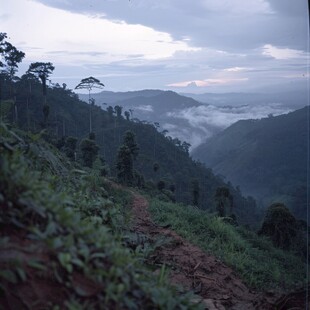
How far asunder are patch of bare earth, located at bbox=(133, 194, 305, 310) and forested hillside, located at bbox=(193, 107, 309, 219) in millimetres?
68502

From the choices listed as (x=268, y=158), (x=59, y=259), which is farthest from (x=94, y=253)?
(x=268, y=158)

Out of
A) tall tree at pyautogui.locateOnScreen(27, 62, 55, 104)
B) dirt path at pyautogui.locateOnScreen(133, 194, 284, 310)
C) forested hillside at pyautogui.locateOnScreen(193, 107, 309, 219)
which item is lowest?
forested hillside at pyautogui.locateOnScreen(193, 107, 309, 219)

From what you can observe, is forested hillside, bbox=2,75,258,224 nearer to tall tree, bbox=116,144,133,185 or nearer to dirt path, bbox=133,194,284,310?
tall tree, bbox=116,144,133,185

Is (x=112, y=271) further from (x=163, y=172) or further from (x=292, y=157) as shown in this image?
(x=292, y=157)

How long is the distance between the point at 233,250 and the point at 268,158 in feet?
362

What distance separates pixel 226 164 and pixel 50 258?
129m

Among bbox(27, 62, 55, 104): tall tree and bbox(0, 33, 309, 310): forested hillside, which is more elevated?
bbox(27, 62, 55, 104): tall tree

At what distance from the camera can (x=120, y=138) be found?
54.2 metres

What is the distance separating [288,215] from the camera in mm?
17391

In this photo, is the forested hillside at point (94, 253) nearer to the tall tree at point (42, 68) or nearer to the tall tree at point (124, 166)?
the tall tree at point (124, 166)

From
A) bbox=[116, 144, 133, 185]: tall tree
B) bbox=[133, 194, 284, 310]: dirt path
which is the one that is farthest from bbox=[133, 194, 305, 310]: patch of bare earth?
bbox=[116, 144, 133, 185]: tall tree

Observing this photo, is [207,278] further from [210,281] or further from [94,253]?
[94,253]

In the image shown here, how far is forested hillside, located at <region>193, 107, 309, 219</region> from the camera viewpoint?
309 ft

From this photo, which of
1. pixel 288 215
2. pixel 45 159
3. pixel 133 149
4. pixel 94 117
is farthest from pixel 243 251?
pixel 94 117
